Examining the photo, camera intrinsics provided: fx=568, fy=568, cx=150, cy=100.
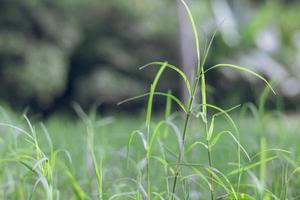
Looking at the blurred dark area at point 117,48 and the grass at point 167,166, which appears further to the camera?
the blurred dark area at point 117,48

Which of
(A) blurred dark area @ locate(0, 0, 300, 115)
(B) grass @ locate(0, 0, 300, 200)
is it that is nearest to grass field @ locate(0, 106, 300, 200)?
(B) grass @ locate(0, 0, 300, 200)

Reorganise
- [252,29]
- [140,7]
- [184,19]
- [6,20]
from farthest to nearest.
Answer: [140,7]
[6,20]
[252,29]
[184,19]

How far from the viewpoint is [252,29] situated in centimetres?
802

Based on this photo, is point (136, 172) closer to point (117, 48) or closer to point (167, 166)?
point (167, 166)

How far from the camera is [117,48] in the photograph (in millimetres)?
9727

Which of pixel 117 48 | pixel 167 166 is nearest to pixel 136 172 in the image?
pixel 167 166

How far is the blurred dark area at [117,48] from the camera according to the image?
28.2 feet

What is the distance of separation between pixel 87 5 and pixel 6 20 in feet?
4.77

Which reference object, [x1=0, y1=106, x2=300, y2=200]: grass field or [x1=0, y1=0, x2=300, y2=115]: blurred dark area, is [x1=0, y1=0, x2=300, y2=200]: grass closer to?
[x1=0, y1=106, x2=300, y2=200]: grass field

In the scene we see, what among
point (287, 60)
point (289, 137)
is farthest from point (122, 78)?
point (289, 137)

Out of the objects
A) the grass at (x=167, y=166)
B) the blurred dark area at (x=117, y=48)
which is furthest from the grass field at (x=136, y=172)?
the blurred dark area at (x=117, y=48)

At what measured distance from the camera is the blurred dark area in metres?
8.59

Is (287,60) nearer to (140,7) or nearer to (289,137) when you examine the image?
(140,7)

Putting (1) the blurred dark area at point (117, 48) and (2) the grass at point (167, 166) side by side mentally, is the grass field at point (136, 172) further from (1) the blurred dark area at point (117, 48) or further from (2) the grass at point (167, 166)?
(1) the blurred dark area at point (117, 48)
